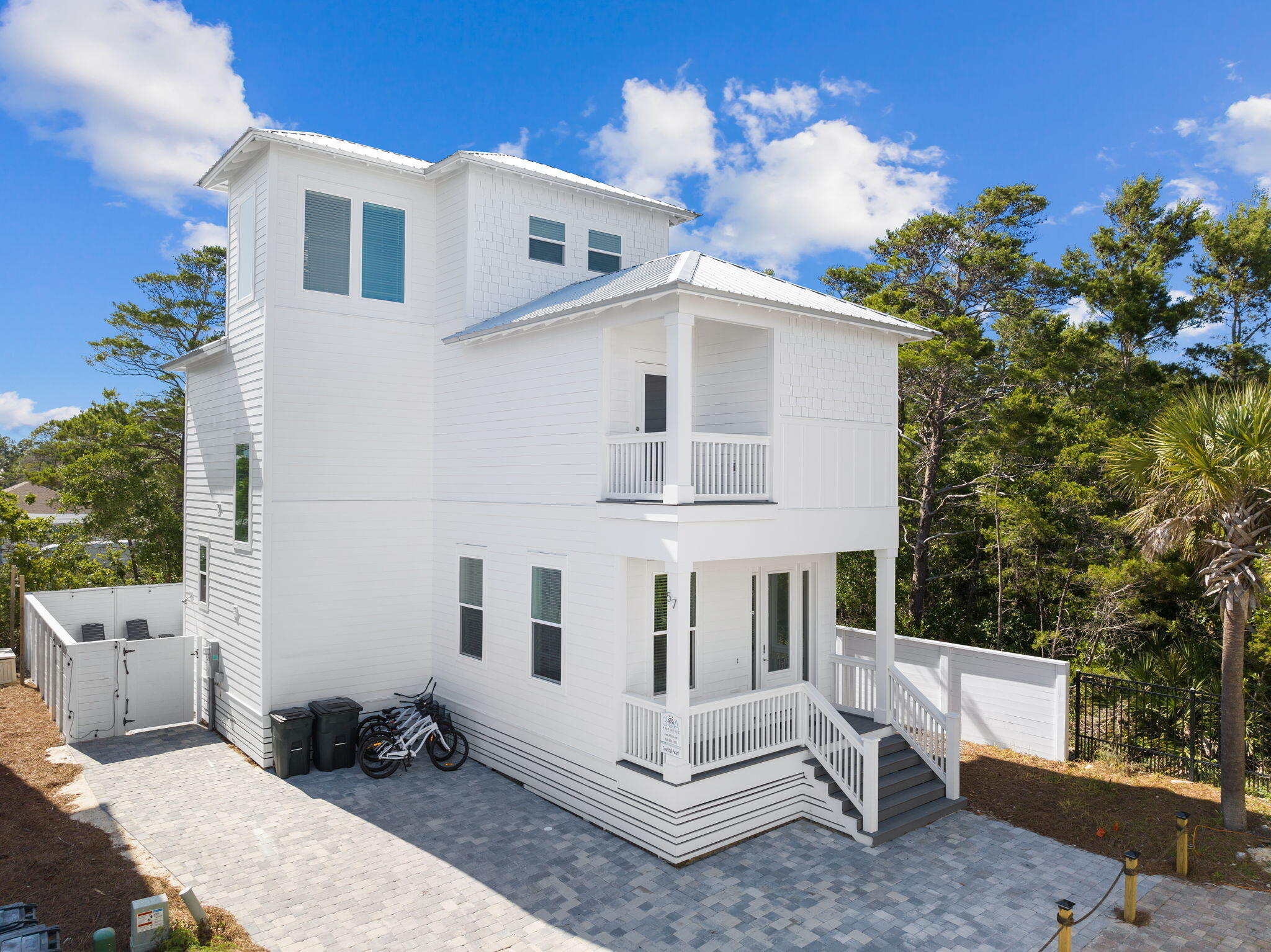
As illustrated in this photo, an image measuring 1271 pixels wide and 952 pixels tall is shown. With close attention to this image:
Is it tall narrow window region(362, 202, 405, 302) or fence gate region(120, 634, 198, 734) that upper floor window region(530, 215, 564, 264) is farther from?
fence gate region(120, 634, 198, 734)

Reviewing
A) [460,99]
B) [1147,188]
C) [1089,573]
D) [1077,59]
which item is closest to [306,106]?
[460,99]

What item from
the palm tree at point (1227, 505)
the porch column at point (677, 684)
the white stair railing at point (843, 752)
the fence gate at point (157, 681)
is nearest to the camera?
the porch column at point (677, 684)

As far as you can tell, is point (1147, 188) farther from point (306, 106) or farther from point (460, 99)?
point (306, 106)

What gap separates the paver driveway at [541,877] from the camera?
702cm

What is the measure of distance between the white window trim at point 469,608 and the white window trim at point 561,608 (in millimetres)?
1225

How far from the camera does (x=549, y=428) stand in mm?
10594

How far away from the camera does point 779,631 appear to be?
1193 centimetres

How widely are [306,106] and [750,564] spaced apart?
15424 millimetres

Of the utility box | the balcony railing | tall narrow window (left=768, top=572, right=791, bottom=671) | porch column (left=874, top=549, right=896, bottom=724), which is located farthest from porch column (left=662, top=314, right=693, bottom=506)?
the utility box

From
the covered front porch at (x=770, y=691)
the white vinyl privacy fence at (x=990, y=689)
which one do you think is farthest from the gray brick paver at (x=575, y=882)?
the white vinyl privacy fence at (x=990, y=689)

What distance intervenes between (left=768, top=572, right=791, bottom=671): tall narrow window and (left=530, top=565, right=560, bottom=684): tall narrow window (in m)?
3.48

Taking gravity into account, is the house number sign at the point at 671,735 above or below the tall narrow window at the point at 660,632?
below

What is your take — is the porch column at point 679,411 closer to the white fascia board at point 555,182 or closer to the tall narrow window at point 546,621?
the tall narrow window at point 546,621

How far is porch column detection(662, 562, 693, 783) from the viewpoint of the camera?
341 inches
